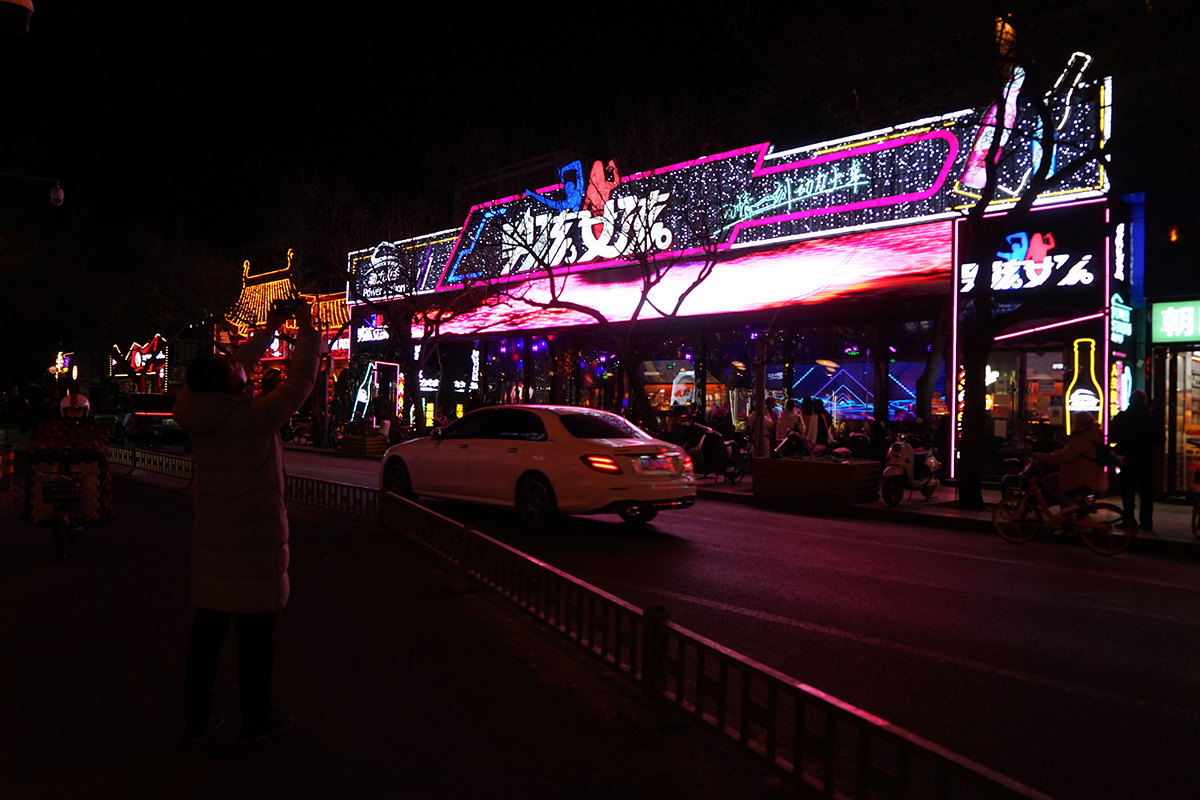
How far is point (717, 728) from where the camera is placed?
154 inches

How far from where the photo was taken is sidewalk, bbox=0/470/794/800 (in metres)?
3.73

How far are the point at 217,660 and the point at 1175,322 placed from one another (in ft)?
54.4

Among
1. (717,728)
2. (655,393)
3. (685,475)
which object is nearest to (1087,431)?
(685,475)

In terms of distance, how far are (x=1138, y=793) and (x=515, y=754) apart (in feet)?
8.94

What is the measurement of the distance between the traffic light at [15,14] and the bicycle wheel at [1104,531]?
40.4 feet

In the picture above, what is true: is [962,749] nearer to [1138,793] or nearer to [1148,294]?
[1138,793]

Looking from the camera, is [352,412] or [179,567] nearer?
[179,567]

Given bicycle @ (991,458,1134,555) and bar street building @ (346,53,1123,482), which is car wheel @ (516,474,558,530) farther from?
bar street building @ (346,53,1123,482)

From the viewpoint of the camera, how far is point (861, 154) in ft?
61.9

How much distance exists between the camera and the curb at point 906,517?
1040cm

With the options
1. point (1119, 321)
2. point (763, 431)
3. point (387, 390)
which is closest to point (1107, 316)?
point (1119, 321)

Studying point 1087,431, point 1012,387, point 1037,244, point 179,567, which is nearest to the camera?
point 179,567

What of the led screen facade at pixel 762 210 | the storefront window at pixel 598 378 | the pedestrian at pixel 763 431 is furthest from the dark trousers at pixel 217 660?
the storefront window at pixel 598 378

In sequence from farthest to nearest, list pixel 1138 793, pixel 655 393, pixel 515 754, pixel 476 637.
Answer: pixel 655 393
pixel 476 637
pixel 515 754
pixel 1138 793
